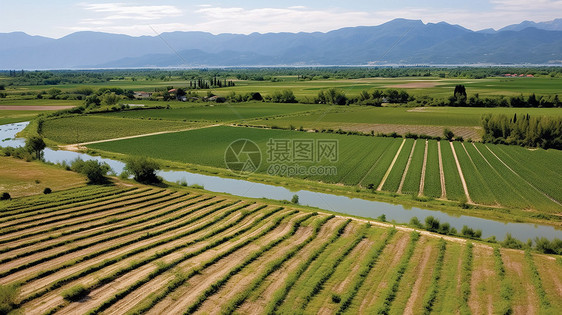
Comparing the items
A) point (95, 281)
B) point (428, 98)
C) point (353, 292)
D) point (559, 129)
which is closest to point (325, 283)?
point (353, 292)

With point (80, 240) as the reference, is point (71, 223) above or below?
above

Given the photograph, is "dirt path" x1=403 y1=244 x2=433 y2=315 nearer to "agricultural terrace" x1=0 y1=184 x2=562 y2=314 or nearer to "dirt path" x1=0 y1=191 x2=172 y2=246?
"agricultural terrace" x1=0 y1=184 x2=562 y2=314

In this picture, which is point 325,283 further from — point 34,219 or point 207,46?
point 207,46

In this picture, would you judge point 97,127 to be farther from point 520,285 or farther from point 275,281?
point 520,285

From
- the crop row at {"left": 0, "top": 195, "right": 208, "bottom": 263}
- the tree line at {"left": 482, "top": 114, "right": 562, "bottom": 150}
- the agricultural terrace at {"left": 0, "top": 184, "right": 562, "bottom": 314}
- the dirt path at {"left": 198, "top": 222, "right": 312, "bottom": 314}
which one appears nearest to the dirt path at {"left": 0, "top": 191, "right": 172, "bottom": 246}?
the agricultural terrace at {"left": 0, "top": 184, "right": 562, "bottom": 314}

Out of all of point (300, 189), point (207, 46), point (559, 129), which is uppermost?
point (207, 46)

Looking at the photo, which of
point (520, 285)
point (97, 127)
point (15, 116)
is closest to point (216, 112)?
point (97, 127)
